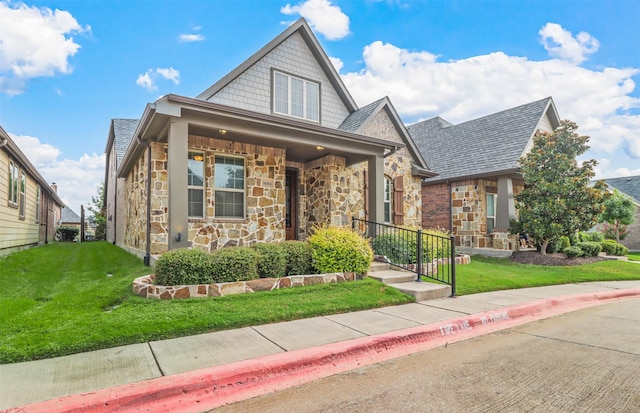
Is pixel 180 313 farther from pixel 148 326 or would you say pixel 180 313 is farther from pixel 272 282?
pixel 272 282

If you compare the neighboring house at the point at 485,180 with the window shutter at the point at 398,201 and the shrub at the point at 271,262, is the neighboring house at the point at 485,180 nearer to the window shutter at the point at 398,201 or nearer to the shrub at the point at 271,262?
the window shutter at the point at 398,201

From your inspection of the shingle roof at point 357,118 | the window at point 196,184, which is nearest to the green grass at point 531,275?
the shingle roof at point 357,118

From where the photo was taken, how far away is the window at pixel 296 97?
11805 millimetres

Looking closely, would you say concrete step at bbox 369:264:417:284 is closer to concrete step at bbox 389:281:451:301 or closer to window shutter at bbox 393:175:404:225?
concrete step at bbox 389:281:451:301

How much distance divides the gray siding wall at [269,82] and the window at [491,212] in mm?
7035

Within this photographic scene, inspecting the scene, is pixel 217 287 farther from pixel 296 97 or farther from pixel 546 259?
pixel 546 259

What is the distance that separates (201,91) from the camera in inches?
428

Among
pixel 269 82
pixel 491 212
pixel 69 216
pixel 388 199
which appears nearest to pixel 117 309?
pixel 269 82

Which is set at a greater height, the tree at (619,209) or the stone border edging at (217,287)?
the tree at (619,209)

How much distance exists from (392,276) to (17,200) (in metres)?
11.9

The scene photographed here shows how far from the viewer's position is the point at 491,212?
1497 cm

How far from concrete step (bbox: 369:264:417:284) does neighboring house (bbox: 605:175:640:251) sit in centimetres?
2662

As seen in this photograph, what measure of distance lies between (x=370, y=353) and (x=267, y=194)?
668 cm

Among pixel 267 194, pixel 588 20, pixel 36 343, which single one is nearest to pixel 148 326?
pixel 36 343
